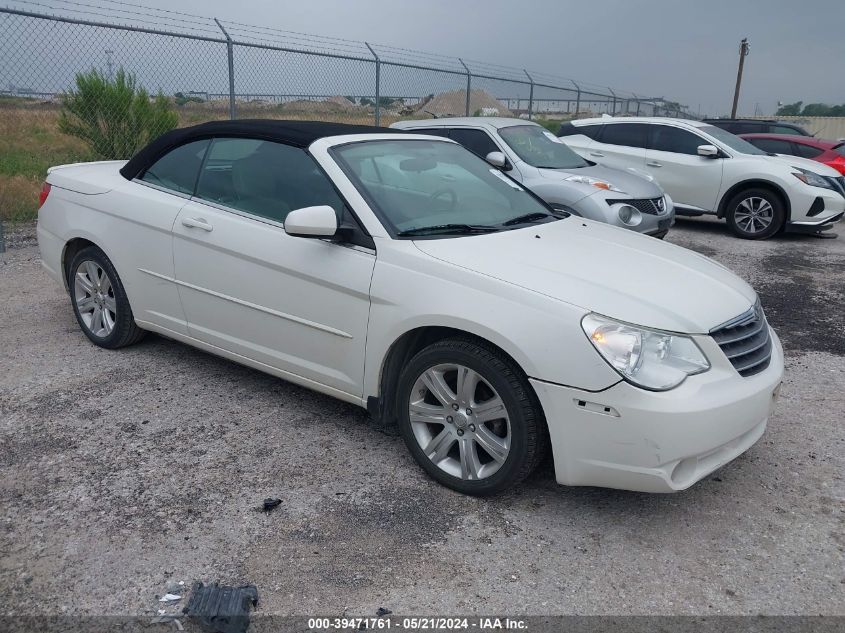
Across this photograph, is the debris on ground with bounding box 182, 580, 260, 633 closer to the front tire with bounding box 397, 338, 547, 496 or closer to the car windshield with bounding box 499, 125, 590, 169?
the front tire with bounding box 397, 338, 547, 496

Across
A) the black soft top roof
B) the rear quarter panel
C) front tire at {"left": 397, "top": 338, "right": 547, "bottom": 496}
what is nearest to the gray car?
the black soft top roof

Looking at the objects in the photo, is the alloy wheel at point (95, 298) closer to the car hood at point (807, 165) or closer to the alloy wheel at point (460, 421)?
the alloy wheel at point (460, 421)

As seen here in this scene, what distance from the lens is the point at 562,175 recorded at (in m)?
8.17

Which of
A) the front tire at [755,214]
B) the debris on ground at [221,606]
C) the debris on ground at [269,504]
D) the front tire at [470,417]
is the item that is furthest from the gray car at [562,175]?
the debris on ground at [221,606]

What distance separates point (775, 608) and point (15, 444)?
3565 mm

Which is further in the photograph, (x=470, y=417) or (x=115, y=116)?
(x=115, y=116)

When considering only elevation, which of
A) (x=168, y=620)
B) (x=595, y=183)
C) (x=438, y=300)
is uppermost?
(x=595, y=183)

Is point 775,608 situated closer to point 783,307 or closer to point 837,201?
point 783,307

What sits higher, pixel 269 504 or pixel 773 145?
pixel 773 145

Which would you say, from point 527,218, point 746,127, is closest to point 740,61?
point 746,127

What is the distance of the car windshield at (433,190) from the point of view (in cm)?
374

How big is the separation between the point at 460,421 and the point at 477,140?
5940 millimetres

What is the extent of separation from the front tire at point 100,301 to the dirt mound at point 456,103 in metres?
10.1

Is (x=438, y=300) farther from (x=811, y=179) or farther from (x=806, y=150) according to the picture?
(x=806, y=150)
